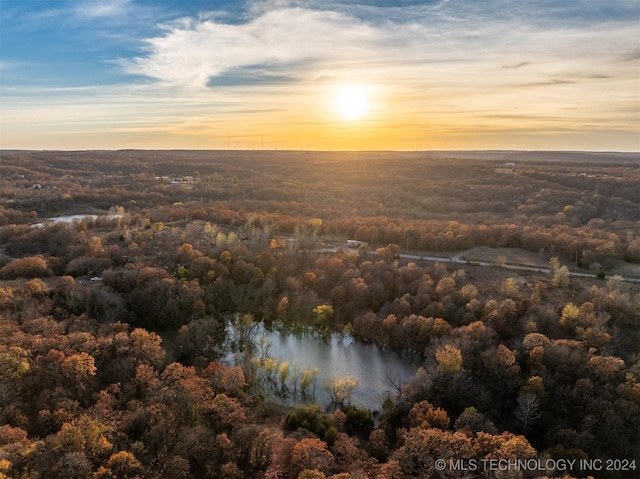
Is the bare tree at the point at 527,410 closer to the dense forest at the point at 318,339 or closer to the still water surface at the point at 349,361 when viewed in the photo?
the dense forest at the point at 318,339

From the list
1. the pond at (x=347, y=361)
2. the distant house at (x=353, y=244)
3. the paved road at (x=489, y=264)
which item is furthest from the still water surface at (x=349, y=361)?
the distant house at (x=353, y=244)

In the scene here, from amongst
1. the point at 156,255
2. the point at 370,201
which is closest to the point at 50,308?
the point at 156,255

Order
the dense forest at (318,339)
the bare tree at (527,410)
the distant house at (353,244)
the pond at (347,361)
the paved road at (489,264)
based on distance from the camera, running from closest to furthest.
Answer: the dense forest at (318,339) → the bare tree at (527,410) → the pond at (347,361) → the paved road at (489,264) → the distant house at (353,244)

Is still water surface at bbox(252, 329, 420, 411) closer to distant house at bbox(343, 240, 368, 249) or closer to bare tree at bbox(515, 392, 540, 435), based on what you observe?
bare tree at bbox(515, 392, 540, 435)

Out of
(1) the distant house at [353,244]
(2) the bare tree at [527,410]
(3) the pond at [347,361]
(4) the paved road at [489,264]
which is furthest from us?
(1) the distant house at [353,244]

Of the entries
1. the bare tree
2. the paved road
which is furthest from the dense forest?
the paved road
